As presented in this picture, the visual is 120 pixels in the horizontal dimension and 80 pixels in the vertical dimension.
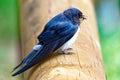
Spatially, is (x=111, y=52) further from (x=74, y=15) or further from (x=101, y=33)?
(x=74, y=15)

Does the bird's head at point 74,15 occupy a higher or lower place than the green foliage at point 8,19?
higher

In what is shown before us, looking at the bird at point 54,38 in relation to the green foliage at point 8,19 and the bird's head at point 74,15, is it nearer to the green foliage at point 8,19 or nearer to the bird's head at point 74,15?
the bird's head at point 74,15

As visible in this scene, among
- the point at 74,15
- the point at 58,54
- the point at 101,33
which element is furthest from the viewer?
the point at 101,33

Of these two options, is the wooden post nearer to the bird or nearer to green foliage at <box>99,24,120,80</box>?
the bird

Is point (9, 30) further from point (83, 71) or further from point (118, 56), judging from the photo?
point (83, 71)

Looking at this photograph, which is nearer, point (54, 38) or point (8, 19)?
point (54, 38)

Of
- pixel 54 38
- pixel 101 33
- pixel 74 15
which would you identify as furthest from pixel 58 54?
pixel 101 33

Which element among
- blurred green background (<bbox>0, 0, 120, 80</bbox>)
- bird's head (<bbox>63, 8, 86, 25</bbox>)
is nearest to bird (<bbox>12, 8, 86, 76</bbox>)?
bird's head (<bbox>63, 8, 86, 25</bbox>)

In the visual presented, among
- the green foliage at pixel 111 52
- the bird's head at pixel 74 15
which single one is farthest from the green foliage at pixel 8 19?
the bird's head at pixel 74 15
